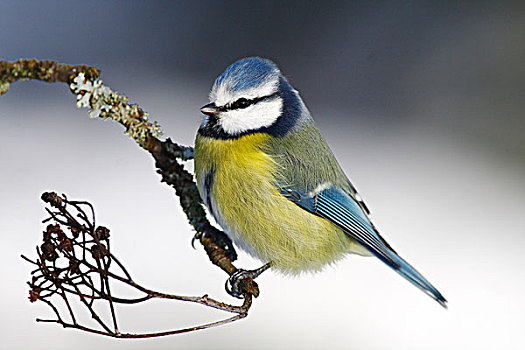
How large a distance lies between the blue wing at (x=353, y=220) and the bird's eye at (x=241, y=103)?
0.58ft

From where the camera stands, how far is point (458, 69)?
2.43 metres

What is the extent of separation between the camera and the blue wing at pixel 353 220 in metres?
1.16

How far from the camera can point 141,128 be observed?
1003 mm

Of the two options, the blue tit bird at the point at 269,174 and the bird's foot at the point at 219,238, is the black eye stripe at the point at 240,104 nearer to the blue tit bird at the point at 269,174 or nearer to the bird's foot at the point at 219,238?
the blue tit bird at the point at 269,174

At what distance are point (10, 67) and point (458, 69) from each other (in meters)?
1.98

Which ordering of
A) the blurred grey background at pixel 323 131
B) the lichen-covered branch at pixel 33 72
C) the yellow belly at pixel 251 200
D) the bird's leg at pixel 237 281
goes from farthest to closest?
the blurred grey background at pixel 323 131 < the yellow belly at pixel 251 200 < the bird's leg at pixel 237 281 < the lichen-covered branch at pixel 33 72

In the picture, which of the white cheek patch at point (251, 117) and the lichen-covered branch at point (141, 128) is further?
the white cheek patch at point (251, 117)

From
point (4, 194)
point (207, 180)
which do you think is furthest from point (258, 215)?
point (4, 194)

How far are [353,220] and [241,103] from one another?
34 centimetres

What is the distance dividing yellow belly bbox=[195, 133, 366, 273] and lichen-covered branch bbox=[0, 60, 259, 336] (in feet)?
0.10

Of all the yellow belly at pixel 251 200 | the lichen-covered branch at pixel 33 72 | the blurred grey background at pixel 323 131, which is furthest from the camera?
the blurred grey background at pixel 323 131

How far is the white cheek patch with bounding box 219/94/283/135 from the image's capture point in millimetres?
1102

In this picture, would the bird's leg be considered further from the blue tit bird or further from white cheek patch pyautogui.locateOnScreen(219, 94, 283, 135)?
white cheek patch pyautogui.locateOnScreen(219, 94, 283, 135)

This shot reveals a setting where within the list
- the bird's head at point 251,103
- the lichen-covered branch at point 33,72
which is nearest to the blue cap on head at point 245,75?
the bird's head at point 251,103
